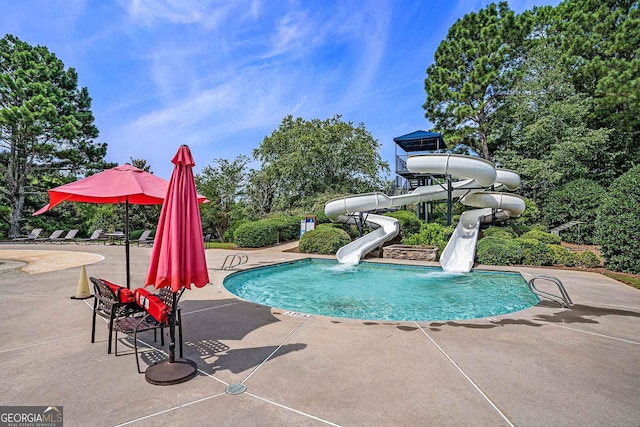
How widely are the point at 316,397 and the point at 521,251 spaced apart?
11.8 metres

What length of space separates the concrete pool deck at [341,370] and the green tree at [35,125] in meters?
22.8

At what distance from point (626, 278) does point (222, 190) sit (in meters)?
22.5

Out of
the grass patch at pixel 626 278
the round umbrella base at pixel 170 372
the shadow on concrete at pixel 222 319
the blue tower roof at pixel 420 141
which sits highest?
the blue tower roof at pixel 420 141

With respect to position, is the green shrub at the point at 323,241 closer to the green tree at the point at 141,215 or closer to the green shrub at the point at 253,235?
the green shrub at the point at 253,235

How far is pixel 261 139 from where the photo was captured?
28.9 meters

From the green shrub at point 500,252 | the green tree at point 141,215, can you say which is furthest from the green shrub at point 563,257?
the green tree at point 141,215

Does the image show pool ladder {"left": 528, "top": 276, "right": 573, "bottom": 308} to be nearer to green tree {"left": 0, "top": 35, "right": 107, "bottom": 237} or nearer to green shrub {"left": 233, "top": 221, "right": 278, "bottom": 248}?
green shrub {"left": 233, "top": 221, "right": 278, "bottom": 248}

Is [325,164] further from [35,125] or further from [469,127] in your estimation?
[35,125]

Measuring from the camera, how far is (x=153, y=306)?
11.8 feet

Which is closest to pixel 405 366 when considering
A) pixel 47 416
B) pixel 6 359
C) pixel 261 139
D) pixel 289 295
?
pixel 47 416

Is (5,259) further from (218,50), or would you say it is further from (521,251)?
(521,251)

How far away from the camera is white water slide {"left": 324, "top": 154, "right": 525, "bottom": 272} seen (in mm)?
11875

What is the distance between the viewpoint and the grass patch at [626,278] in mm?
8123

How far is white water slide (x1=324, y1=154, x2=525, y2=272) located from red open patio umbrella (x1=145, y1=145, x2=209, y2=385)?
32.1 feet
